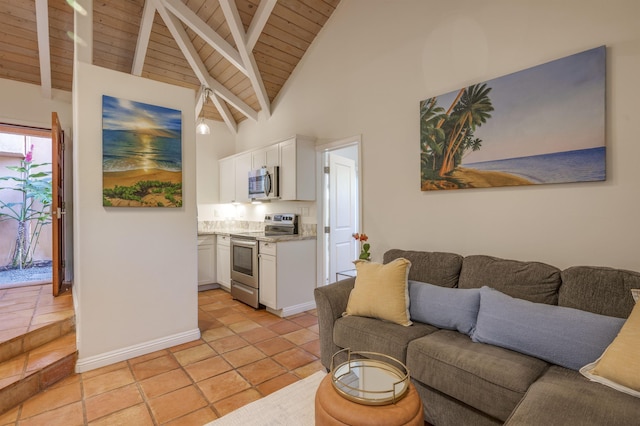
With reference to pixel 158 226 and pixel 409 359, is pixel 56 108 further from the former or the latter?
pixel 409 359

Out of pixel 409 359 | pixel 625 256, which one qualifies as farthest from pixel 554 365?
pixel 625 256

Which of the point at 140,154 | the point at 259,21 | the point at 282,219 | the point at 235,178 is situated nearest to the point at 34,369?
the point at 140,154

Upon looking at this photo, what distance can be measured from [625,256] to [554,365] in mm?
906

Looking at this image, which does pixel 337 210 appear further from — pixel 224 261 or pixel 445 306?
pixel 445 306

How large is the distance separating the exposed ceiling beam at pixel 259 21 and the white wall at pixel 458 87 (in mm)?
777

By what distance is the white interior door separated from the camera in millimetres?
4238

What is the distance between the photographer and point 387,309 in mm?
2248

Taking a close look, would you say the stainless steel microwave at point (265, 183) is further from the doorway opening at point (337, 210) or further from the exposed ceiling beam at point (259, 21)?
the exposed ceiling beam at point (259, 21)

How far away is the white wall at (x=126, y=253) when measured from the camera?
8.54 ft

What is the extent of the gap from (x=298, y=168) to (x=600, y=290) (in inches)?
119

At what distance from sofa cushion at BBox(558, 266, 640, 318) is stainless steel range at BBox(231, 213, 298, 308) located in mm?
3009

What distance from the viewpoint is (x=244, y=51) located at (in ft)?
12.9

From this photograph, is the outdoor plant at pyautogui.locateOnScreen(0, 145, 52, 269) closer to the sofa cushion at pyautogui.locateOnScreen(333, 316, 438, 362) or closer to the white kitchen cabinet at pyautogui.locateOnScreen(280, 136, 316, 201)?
the white kitchen cabinet at pyautogui.locateOnScreen(280, 136, 316, 201)

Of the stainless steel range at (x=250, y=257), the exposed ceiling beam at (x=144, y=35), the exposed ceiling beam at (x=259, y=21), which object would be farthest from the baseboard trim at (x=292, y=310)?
the exposed ceiling beam at (x=144, y=35)
